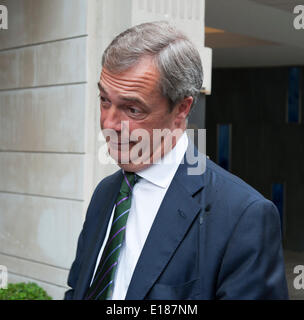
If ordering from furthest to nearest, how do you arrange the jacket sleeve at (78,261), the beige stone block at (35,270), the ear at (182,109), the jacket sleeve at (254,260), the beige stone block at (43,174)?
the beige stone block at (35,270)
the beige stone block at (43,174)
the jacket sleeve at (78,261)
the ear at (182,109)
the jacket sleeve at (254,260)

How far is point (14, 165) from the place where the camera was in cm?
633

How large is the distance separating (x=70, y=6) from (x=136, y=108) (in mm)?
4383

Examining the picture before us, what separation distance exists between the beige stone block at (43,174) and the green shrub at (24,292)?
3.15 ft

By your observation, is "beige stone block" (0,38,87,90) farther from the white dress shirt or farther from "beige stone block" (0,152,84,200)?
the white dress shirt

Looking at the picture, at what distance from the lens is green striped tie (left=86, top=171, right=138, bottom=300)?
1.62 m

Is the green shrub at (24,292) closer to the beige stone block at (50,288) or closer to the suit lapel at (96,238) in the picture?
the beige stone block at (50,288)

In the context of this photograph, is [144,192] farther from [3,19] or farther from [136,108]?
[3,19]

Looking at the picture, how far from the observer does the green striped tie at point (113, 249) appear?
162 centimetres

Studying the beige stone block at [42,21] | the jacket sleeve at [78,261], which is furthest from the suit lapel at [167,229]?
the beige stone block at [42,21]

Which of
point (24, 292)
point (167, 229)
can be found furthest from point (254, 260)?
point (24, 292)

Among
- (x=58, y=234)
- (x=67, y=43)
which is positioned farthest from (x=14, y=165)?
(x=67, y=43)

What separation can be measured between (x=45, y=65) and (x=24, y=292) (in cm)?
232

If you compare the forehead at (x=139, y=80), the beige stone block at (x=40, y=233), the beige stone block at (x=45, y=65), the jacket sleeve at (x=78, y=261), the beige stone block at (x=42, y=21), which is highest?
the beige stone block at (x=42, y=21)

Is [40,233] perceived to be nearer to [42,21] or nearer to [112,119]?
[42,21]
